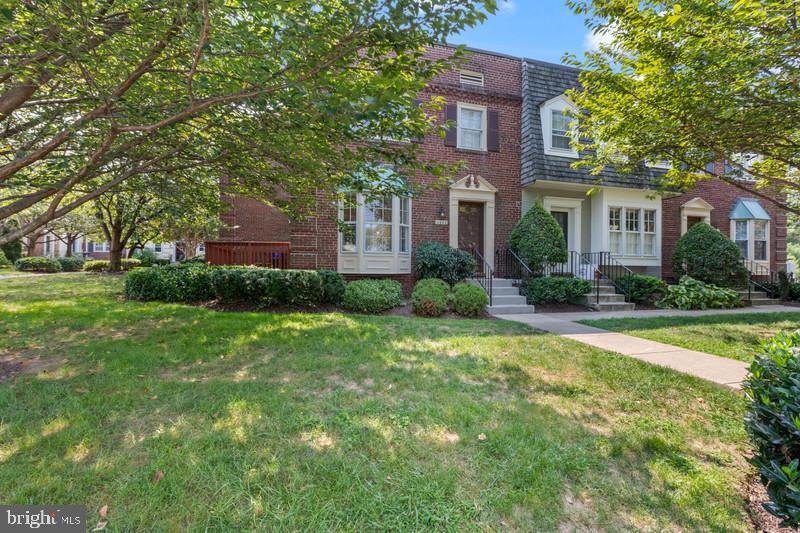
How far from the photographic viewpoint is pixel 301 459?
8.05ft

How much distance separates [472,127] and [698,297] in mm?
8474

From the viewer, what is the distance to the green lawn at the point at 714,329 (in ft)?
18.6

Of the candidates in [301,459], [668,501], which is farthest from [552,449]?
[301,459]

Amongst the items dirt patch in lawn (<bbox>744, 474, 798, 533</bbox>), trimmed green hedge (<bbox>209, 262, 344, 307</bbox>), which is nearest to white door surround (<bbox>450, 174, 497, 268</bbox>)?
trimmed green hedge (<bbox>209, 262, 344, 307</bbox>)

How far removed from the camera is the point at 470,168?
11078 mm

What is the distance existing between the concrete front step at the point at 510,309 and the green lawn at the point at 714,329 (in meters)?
1.58

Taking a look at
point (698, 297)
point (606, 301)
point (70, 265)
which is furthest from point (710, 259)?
point (70, 265)

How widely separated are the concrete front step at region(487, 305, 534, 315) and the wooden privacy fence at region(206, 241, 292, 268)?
6529 millimetres

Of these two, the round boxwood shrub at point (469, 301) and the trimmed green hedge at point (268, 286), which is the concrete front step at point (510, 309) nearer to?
the round boxwood shrub at point (469, 301)

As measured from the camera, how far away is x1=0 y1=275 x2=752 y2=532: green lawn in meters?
2.10

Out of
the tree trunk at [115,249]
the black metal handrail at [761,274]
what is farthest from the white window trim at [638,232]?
the tree trunk at [115,249]

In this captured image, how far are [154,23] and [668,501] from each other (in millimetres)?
5921

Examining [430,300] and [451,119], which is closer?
[430,300]

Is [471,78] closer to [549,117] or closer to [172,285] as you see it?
[549,117]
